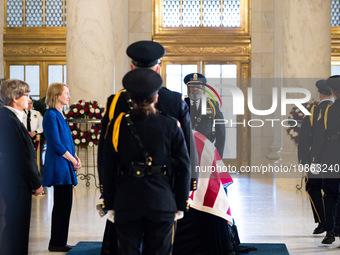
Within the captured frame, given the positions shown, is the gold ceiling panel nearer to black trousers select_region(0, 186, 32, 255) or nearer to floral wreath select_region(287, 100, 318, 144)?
floral wreath select_region(287, 100, 318, 144)

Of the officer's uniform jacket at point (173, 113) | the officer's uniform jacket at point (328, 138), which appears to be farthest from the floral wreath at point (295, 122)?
the officer's uniform jacket at point (173, 113)

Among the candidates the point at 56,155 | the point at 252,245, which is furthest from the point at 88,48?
the point at 252,245

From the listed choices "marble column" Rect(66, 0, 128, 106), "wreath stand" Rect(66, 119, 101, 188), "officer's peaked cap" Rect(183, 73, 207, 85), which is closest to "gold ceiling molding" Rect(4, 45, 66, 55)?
"marble column" Rect(66, 0, 128, 106)

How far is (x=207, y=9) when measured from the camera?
15188mm

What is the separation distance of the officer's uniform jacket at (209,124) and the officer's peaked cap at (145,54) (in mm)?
2407

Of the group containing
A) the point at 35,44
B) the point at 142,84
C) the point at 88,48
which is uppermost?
the point at 35,44

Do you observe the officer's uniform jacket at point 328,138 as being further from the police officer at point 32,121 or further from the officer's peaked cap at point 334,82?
the police officer at point 32,121

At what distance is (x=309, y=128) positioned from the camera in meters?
6.91

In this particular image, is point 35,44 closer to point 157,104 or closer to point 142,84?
point 157,104

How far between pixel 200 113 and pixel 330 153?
4.75ft

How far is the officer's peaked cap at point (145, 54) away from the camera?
3924 mm

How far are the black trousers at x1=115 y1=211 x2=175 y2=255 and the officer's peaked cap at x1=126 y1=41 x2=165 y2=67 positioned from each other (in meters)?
1.03

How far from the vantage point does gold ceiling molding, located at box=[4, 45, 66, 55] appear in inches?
586

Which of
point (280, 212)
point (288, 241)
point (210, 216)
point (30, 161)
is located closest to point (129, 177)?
point (30, 161)
